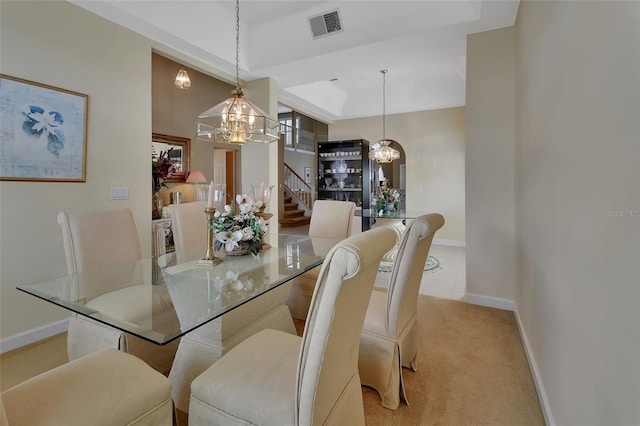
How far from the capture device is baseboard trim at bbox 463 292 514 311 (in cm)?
298

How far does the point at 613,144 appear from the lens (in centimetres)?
90

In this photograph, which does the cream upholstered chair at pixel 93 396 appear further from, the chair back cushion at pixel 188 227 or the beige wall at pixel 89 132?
the beige wall at pixel 89 132

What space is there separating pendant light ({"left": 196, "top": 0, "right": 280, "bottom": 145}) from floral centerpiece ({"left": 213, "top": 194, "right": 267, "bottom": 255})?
701 millimetres

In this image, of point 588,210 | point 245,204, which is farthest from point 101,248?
point 588,210

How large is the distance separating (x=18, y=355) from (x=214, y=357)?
1.78 m

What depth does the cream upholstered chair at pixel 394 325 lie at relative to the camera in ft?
5.10

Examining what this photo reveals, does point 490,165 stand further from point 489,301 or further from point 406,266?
point 406,266

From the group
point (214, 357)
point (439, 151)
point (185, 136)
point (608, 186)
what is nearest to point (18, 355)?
point (214, 357)

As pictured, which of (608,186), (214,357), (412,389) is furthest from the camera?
(412,389)

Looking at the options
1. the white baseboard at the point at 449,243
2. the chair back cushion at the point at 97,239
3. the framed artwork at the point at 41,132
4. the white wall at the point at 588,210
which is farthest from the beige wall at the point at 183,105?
the white wall at the point at 588,210

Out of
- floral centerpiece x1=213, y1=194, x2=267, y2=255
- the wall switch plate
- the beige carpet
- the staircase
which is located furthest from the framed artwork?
the staircase

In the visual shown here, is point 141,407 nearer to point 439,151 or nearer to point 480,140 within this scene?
point 480,140

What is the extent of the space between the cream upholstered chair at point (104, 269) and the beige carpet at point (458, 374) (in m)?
0.61

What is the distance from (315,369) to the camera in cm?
91
